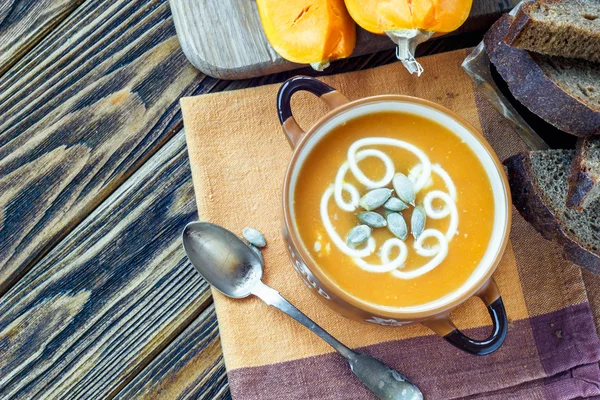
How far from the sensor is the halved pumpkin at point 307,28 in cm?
99

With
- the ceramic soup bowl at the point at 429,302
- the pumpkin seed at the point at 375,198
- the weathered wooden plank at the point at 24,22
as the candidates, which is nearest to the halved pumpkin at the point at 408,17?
the ceramic soup bowl at the point at 429,302

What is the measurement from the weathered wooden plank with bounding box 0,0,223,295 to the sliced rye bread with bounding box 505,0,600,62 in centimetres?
52

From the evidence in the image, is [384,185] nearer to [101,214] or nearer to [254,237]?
[254,237]

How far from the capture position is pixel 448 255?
0.94 m

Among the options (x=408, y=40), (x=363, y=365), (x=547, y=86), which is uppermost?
(x=408, y=40)

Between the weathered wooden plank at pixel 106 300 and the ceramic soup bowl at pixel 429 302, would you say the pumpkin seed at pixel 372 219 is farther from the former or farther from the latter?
the weathered wooden plank at pixel 106 300

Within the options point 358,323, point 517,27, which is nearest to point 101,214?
point 358,323

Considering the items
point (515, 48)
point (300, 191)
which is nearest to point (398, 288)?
point (300, 191)

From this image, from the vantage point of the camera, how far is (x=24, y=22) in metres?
1.12

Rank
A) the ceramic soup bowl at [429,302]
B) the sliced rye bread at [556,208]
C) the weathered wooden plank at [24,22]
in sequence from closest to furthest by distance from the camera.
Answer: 1. the ceramic soup bowl at [429,302]
2. the sliced rye bread at [556,208]
3. the weathered wooden plank at [24,22]

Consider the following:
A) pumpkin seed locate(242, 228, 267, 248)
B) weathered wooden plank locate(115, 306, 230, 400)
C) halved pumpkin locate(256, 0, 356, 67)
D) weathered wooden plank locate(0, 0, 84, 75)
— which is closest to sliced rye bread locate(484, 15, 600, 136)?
halved pumpkin locate(256, 0, 356, 67)

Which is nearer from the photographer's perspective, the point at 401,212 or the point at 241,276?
the point at 401,212

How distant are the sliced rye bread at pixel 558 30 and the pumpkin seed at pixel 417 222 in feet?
0.99

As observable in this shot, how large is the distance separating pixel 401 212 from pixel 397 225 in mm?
24
